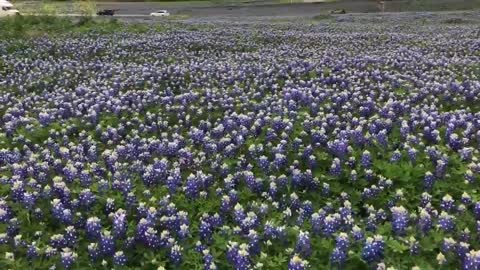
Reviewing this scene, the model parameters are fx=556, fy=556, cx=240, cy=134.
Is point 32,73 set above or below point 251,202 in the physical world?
above

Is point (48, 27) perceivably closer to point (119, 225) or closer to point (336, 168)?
point (336, 168)

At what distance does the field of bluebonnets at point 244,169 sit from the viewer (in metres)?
4.23

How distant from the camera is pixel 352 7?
5372 cm

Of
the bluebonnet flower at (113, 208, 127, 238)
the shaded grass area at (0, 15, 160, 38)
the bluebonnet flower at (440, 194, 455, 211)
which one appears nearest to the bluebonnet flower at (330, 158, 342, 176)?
the bluebonnet flower at (440, 194, 455, 211)

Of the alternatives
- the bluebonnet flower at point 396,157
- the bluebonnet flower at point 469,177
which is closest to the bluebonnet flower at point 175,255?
the bluebonnet flower at point 396,157

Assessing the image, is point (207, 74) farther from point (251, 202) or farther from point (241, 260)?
point (241, 260)

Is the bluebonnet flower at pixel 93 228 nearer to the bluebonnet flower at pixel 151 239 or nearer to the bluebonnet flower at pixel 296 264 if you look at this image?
the bluebonnet flower at pixel 151 239

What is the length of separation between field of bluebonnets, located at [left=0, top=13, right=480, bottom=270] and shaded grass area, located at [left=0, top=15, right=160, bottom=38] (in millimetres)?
9437

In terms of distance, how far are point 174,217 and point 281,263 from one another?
1056mm

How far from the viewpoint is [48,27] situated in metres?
22.1

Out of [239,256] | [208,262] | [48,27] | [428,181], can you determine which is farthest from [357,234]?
[48,27]

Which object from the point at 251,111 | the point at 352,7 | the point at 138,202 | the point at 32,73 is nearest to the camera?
the point at 138,202

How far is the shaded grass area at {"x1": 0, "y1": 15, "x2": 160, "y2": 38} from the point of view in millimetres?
19562

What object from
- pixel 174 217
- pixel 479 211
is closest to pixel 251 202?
pixel 174 217
